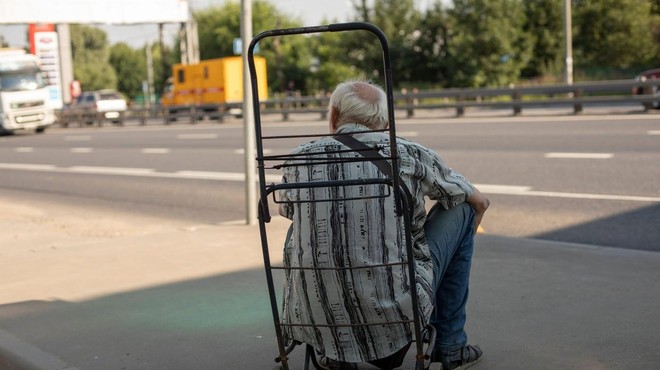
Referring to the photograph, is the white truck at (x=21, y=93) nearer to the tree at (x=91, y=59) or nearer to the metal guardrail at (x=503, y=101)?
the metal guardrail at (x=503, y=101)

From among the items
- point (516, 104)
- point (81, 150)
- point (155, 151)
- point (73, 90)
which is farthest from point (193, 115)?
point (73, 90)

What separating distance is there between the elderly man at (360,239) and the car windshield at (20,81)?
3602cm

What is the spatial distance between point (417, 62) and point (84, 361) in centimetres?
5631

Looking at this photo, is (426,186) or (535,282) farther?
(535,282)

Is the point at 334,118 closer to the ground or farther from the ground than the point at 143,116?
farther from the ground

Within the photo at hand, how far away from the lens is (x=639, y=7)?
5038 centimetres

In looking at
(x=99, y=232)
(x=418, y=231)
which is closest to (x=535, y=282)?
(x=418, y=231)

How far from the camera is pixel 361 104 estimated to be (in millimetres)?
3541

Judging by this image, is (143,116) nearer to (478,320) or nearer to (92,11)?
(92,11)

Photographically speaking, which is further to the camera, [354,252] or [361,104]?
[361,104]

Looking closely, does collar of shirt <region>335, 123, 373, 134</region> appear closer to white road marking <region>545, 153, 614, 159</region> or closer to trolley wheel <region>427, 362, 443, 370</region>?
trolley wheel <region>427, 362, 443, 370</region>

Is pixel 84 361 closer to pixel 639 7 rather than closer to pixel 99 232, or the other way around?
pixel 99 232

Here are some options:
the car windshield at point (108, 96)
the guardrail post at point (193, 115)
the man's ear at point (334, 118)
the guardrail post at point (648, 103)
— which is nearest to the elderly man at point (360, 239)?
the man's ear at point (334, 118)

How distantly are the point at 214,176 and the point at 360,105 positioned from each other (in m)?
11.5
